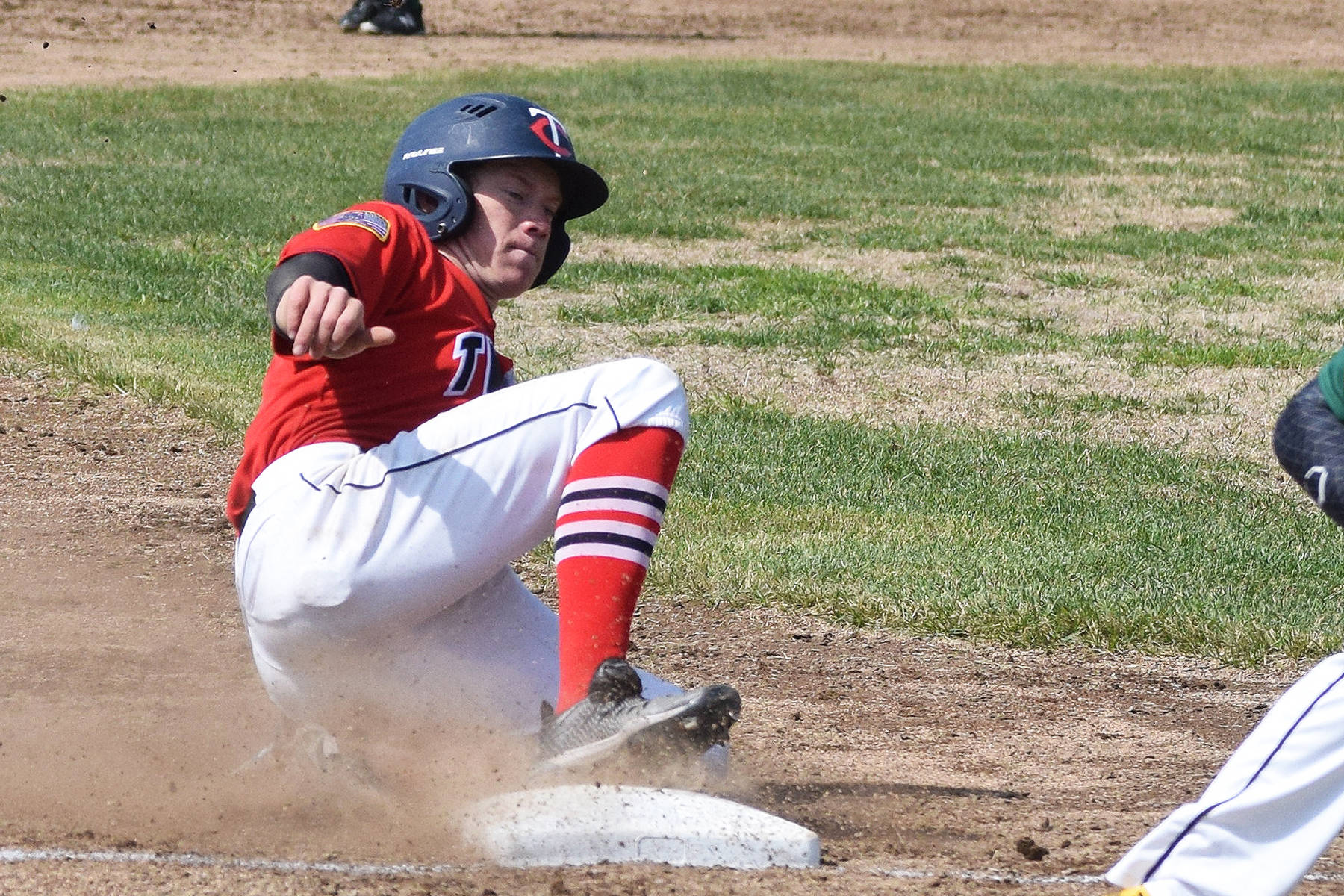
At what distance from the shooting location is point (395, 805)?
11.9ft

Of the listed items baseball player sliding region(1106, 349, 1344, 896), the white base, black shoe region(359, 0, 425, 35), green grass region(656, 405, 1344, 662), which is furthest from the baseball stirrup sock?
black shoe region(359, 0, 425, 35)

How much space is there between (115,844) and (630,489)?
4.05 feet

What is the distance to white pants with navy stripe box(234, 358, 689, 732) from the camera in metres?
Result: 3.29

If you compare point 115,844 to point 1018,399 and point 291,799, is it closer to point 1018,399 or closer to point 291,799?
point 291,799

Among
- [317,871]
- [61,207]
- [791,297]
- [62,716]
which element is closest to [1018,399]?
[791,297]

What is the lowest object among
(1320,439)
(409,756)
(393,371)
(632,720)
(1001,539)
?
(1001,539)

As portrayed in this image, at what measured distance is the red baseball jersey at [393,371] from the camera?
139 inches

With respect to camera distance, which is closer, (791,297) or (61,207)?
(791,297)

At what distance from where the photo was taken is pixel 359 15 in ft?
90.9

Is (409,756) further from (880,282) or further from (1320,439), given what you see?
(880,282)

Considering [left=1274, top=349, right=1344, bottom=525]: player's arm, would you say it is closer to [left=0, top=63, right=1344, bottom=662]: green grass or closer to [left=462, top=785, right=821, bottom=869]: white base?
[left=462, top=785, right=821, bottom=869]: white base

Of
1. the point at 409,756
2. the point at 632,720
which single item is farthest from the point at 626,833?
the point at 409,756

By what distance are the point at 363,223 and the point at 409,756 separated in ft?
3.82

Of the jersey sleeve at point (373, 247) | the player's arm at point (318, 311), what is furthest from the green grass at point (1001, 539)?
the player's arm at point (318, 311)
